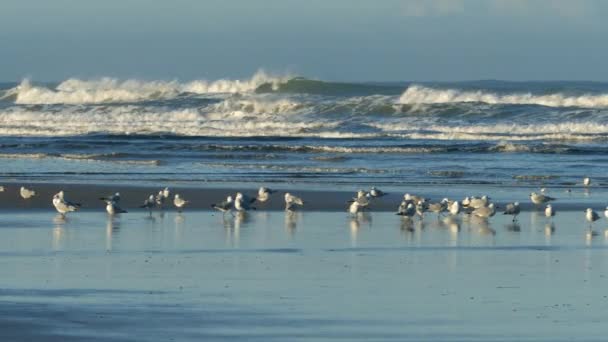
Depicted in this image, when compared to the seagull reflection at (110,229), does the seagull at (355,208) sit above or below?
above

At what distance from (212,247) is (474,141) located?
2062cm

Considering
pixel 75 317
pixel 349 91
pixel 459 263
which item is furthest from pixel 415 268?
pixel 349 91

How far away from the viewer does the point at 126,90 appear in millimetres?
62750

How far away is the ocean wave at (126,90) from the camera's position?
5984 cm

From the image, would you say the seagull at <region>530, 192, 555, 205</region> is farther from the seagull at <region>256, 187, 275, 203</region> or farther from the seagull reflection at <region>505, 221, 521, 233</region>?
the seagull at <region>256, 187, 275, 203</region>

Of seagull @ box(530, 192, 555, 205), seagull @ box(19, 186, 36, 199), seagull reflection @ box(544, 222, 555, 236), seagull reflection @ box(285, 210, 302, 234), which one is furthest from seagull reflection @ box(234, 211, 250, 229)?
seagull @ box(530, 192, 555, 205)

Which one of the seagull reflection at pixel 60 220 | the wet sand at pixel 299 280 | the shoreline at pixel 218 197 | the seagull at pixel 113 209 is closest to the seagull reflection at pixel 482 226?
the wet sand at pixel 299 280

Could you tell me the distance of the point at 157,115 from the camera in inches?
1935

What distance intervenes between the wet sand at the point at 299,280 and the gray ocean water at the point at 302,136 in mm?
7110

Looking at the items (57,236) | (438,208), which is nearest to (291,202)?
(438,208)

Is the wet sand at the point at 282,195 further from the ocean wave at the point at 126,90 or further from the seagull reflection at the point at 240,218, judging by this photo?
the ocean wave at the point at 126,90

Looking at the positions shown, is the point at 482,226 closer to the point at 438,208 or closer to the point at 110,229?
the point at 438,208

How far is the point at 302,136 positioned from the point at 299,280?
2616cm

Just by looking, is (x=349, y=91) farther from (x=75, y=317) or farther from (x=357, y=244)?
(x=75, y=317)
